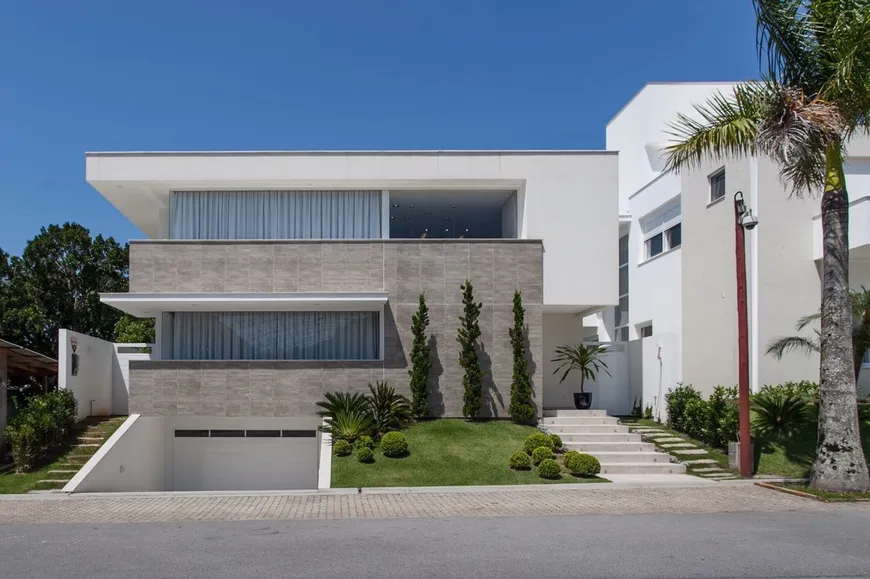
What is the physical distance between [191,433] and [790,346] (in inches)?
641

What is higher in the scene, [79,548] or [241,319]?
[241,319]

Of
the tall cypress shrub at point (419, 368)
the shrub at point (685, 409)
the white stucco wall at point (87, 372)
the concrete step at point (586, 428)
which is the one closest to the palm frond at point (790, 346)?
the shrub at point (685, 409)

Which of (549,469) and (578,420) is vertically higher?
(578,420)

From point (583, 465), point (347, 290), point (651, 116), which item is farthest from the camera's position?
point (651, 116)

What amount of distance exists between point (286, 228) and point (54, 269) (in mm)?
22058

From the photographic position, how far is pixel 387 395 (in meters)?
20.8

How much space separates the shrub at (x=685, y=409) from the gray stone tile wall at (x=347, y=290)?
402cm

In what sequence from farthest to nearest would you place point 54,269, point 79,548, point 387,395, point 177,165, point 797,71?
point 54,269, point 177,165, point 387,395, point 797,71, point 79,548

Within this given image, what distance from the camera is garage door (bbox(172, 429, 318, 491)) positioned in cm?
2277

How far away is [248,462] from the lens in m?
22.9

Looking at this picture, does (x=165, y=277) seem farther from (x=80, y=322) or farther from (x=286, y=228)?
(x=80, y=322)

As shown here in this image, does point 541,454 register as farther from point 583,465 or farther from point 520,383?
point 520,383

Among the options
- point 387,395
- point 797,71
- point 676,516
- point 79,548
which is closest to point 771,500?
point 676,516

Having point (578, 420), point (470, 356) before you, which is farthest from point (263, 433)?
point (578, 420)
